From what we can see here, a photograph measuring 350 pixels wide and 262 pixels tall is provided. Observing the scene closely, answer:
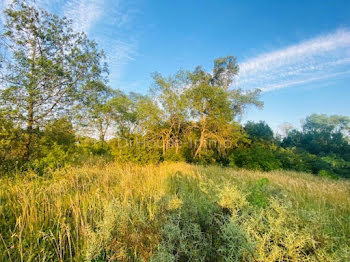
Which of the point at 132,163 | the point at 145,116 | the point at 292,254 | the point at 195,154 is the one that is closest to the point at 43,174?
the point at 132,163

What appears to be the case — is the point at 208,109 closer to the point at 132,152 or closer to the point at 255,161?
the point at 255,161

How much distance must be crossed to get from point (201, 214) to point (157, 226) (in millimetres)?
531

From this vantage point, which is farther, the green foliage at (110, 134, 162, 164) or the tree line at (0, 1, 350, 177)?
the green foliage at (110, 134, 162, 164)

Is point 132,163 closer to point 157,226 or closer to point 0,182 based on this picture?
point 0,182

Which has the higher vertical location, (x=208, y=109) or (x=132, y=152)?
(x=208, y=109)

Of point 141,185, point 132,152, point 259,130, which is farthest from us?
point 259,130

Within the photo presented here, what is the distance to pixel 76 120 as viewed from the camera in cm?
555

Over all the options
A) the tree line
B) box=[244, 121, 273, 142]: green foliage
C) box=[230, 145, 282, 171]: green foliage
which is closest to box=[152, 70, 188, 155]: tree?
the tree line

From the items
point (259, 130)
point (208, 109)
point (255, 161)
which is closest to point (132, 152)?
point (208, 109)

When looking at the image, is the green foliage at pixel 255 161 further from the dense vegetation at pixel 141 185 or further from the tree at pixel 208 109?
the tree at pixel 208 109

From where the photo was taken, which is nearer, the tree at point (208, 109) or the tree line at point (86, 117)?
the tree line at point (86, 117)

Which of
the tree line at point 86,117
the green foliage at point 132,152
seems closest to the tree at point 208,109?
the tree line at point 86,117

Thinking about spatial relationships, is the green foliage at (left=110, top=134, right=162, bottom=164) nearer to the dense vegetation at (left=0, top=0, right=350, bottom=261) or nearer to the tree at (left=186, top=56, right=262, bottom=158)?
the dense vegetation at (left=0, top=0, right=350, bottom=261)

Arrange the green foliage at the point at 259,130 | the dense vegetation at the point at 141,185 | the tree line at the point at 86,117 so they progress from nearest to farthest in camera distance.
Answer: the dense vegetation at the point at 141,185 < the tree line at the point at 86,117 < the green foliage at the point at 259,130
